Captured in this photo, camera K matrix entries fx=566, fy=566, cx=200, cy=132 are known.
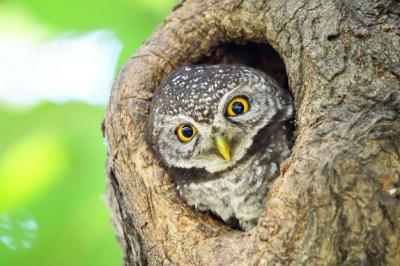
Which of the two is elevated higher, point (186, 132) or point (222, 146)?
point (186, 132)

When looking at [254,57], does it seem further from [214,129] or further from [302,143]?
[302,143]

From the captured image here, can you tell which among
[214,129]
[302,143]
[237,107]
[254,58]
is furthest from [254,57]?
[302,143]

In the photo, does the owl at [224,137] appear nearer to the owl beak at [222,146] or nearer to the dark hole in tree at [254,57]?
the owl beak at [222,146]

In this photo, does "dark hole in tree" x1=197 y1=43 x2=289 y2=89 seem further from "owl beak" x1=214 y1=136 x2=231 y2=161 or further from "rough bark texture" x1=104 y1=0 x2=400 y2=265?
"owl beak" x1=214 y1=136 x2=231 y2=161

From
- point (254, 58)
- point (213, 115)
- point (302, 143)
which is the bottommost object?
point (302, 143)

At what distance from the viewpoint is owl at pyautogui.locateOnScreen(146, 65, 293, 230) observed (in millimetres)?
2801

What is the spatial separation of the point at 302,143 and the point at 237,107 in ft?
2.00

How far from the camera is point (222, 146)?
→ 2748mm

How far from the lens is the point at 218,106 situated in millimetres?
2824

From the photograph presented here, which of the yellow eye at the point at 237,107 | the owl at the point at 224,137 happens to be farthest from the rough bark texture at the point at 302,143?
the yellow eye at the point at 237,107

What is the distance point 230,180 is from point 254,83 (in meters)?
0.52

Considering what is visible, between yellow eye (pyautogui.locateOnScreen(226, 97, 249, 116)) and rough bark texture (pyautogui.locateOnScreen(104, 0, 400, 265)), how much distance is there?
26 centimetres

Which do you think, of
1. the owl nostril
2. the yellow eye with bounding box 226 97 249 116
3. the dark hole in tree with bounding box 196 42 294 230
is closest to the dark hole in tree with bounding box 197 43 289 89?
the dark hole in tree with bounding box 196 42 294 230

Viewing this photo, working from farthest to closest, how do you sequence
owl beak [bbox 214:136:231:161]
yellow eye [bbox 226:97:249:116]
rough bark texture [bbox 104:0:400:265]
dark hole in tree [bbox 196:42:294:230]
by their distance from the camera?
dark hole in tree [bbox 196:42:294:230] → yellow eye [bbox 226:97:249:116] → owl beak [bbox 214:136:231:161] → rough bark texture [bbox 104:0:400:265]
